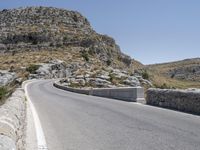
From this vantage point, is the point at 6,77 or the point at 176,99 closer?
the point at 176,99

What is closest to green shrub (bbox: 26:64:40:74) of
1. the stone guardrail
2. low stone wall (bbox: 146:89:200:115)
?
the stone guardrail

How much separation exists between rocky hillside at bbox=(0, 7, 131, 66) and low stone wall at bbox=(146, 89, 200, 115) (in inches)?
4009

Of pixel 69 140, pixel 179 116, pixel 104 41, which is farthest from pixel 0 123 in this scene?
pixel 104 41

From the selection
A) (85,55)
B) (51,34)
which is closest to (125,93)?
(85,55)

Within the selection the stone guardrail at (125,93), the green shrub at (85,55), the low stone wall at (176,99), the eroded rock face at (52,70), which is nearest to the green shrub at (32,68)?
the eroded rock face at (52,70)

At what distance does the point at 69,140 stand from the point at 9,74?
240ft

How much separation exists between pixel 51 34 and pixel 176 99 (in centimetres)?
12475

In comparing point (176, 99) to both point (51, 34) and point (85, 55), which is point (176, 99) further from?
point (51, 34)

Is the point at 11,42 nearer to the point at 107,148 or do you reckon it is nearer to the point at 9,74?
the point at 9,74

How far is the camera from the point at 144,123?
13258 mm

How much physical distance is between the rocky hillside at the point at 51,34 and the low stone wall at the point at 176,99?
102 meters

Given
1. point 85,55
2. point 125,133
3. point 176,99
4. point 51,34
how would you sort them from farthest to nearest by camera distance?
point 51,34, point 85,55, point 176,99, point 125,133

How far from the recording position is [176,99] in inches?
731

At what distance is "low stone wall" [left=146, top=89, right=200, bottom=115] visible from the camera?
16.7 m
